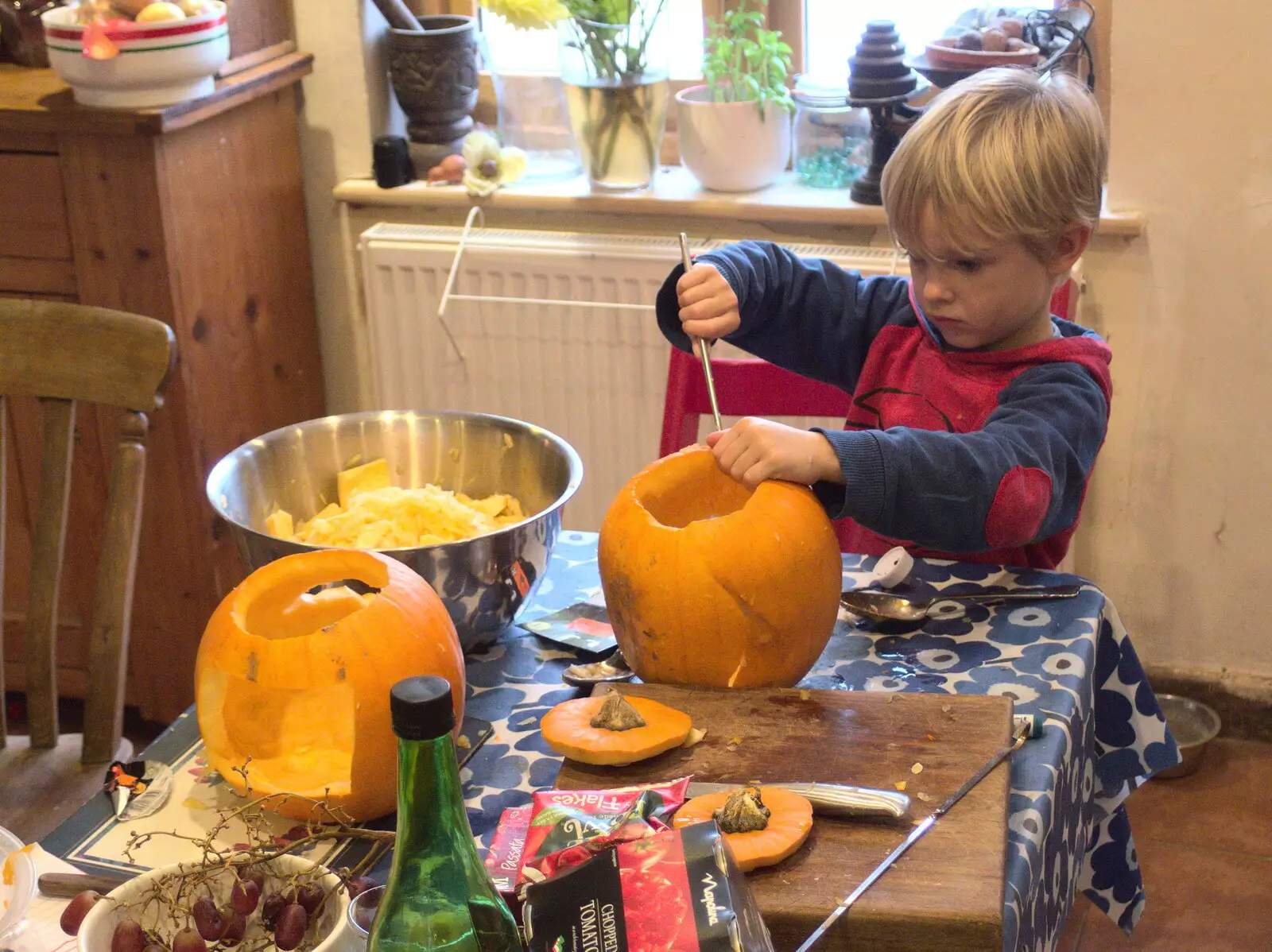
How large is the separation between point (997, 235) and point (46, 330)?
92 centimetres

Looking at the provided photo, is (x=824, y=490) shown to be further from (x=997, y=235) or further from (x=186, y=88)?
(x=186, y=88)

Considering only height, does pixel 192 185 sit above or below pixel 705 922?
above

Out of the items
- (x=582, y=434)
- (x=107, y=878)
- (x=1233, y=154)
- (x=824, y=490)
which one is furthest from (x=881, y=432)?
(x=582, y=434)

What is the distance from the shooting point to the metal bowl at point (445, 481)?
0.98m

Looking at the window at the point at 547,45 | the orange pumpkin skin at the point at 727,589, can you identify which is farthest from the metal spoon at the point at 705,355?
the window at the point at 547,45

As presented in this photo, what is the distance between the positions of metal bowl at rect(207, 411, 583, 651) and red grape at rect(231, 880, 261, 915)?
339 millimetres

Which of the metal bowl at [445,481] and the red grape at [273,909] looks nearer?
the red grape at [273,909]

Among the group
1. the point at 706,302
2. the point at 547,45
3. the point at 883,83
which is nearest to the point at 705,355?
the point at 706,302

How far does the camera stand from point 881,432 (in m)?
0.99

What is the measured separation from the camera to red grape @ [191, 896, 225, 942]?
2.03 ft

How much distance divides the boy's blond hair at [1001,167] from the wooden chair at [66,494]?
2.38ft

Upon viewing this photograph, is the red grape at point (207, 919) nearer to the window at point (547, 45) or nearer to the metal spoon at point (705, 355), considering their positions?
the metal spoon at point (705, 355)

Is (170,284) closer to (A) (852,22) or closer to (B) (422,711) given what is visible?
(A) (852,22)

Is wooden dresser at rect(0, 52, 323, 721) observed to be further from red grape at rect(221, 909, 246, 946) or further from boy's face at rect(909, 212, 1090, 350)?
red grape at rect(221, 909, 246, 946)
